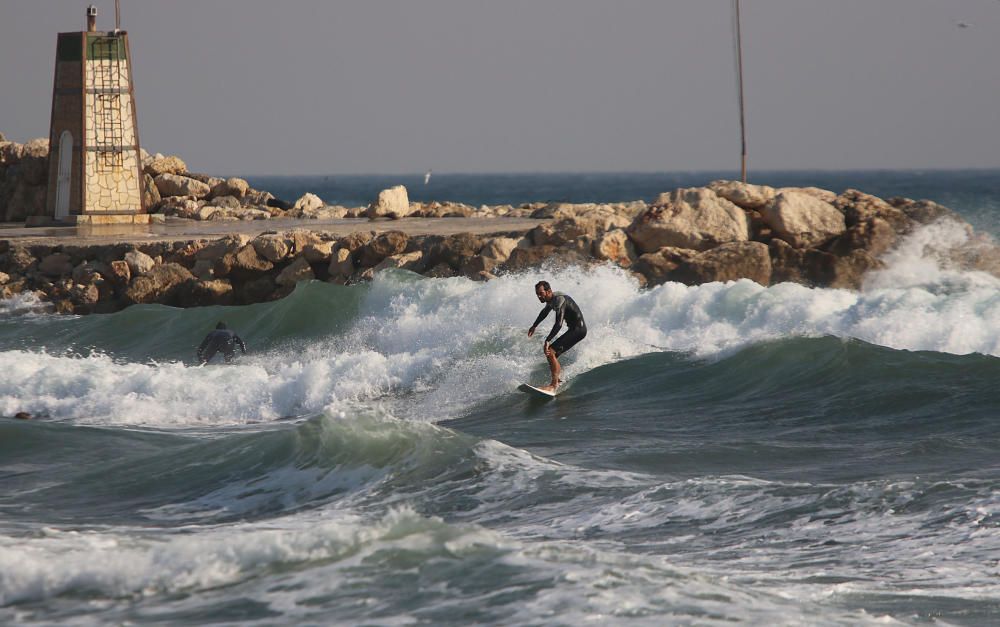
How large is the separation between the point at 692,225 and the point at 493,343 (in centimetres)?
482

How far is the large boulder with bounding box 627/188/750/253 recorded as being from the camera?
65.5 ft

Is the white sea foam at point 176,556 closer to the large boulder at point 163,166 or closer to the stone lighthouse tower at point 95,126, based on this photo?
the stone lighthouse tower at point 95,126

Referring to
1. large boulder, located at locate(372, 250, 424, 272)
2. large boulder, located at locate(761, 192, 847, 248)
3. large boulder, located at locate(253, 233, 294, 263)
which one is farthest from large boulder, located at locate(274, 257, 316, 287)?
large boulder, located at locate(761, 192, 847, 248)

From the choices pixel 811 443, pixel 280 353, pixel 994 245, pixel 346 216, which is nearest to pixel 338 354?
pixel 280 353

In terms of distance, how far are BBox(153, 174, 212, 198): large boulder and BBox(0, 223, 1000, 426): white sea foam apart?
1915cm

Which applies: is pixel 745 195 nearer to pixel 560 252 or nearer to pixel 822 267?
pixel 822 267

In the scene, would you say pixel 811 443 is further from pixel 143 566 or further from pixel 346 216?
pixel 346 216

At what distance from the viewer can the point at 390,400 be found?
15141mm

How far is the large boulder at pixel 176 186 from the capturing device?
36.9 m

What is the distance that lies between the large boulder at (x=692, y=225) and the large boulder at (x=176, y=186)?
2009 cm

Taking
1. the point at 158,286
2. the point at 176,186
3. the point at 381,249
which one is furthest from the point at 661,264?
the point at 176,186

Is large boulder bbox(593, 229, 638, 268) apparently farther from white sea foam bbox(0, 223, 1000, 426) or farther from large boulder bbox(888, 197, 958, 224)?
large boulder bbox(888, 197, 958, 224)

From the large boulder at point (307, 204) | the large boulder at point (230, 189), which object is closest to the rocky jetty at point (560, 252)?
the large boulder at point (307, 204)

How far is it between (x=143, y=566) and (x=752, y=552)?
3667mm
